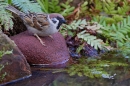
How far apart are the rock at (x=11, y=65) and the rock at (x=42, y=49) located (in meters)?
0.53

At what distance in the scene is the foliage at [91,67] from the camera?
17.3ft

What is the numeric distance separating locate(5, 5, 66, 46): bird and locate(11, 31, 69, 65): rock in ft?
0.35

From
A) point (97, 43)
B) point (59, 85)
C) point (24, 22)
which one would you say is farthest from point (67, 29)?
point (59, 85)

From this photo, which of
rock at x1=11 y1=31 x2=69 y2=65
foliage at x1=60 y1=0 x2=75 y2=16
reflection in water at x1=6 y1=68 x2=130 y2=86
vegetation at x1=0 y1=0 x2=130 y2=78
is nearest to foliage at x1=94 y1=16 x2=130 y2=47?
vegetation at x1=0 y1=0 x2=130 y2=78

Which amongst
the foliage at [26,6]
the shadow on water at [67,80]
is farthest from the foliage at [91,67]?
the foliage at [26,6]

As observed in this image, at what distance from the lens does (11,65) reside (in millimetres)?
5008

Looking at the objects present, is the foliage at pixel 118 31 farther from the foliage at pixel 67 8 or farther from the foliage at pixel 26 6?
the foliage at pixel 26 6

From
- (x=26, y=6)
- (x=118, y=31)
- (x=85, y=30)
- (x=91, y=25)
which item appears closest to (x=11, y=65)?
(x=26, y=6)

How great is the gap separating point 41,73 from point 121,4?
10.5 feet

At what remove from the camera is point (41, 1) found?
720 cm

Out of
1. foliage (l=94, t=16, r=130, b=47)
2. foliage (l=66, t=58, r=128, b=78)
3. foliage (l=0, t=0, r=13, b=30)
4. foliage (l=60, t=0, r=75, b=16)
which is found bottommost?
foliage (l=66, t=58, r=128, b=78)

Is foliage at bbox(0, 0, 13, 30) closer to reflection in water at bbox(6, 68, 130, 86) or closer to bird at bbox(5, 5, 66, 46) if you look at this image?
bird at bbox(5, 5, 66, 46)

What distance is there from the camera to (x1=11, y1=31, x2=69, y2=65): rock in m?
5.72

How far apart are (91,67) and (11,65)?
1279mm
